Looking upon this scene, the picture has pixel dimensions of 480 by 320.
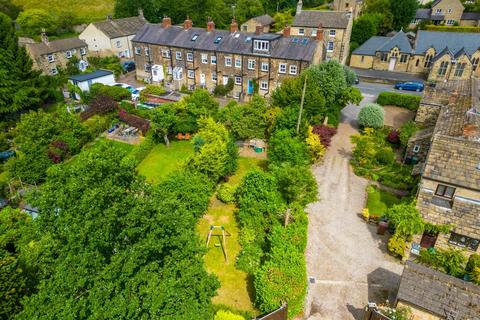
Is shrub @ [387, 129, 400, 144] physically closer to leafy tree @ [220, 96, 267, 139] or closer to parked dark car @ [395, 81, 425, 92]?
leafy tree @ [220, 96, 267, 139]

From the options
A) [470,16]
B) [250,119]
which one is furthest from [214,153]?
[470,16]

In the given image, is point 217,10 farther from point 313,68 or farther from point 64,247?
point 64,247

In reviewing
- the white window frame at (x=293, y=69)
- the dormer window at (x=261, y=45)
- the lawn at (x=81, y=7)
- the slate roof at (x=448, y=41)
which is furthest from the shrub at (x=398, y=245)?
the lawn at (x=81, y=7)

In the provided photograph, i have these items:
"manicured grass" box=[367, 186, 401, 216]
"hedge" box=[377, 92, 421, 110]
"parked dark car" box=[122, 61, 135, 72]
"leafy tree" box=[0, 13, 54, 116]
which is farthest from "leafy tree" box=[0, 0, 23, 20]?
"manicured grass" box=[367, 186, 401, 216]

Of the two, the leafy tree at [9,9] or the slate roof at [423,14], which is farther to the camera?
the leafy tree at [9,9]

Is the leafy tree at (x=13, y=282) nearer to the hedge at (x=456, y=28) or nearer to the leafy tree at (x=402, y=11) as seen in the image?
the hedge at (x=456, y=28)
